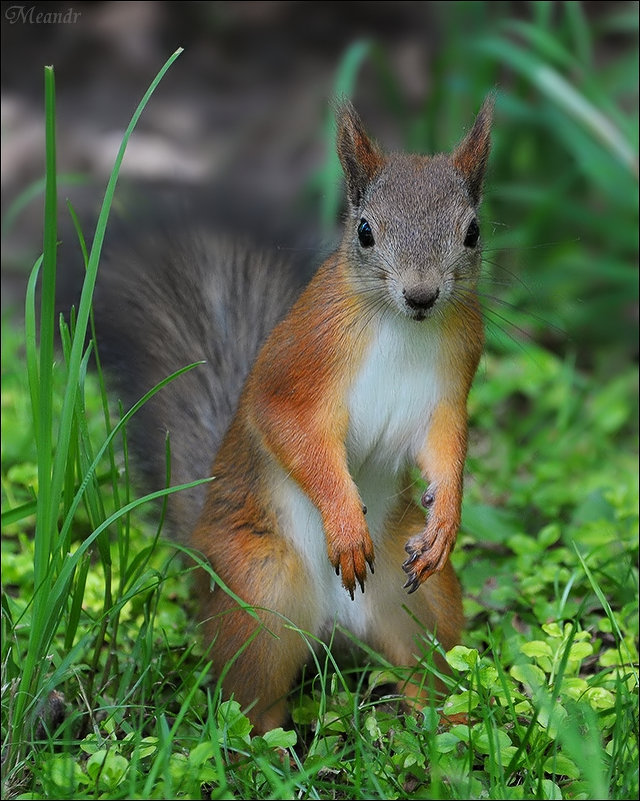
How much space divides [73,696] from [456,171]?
1.36m

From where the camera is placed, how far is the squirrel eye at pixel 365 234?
2.32m

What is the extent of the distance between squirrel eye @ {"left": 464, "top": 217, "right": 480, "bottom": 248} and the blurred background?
118cm

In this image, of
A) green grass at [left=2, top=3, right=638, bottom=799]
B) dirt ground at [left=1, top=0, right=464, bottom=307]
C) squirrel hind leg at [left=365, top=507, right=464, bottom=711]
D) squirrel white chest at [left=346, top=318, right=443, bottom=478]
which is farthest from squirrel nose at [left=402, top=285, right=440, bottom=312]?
dirt ground at [left=1, top=0, right=464, bottom=307]

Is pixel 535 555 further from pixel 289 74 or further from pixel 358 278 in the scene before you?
pixel 289 74

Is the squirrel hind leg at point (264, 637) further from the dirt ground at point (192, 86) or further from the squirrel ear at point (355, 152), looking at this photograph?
the dirt ground at point (192, 86)

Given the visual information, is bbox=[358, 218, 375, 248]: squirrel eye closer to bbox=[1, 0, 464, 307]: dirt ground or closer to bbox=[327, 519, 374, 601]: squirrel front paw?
bbox=[327, 519, 374, 601]: squirrel front paw

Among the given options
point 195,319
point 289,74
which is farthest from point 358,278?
point 289,74

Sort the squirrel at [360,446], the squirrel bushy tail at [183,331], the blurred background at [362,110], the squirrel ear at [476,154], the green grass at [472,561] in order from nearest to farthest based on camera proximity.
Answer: the green grass at [472,561] → the squirrel at [360,446] → the squirrel ear at [476,154] → the squirrel bushy tail at [183,331] → the blurred background at [362,110]

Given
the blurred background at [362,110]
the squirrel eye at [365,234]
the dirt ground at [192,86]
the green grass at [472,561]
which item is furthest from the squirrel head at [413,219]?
the dirt ground at [192,86]

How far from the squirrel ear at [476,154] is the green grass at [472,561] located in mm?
212

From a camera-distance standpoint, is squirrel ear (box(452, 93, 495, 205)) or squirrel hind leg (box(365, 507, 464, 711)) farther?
squirrel hind leg (box(365, 507, 464, 711))

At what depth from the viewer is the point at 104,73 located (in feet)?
18.2

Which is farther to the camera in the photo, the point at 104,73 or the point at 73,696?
the point at 104,73

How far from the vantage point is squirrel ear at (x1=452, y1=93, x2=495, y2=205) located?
95.0 inches
